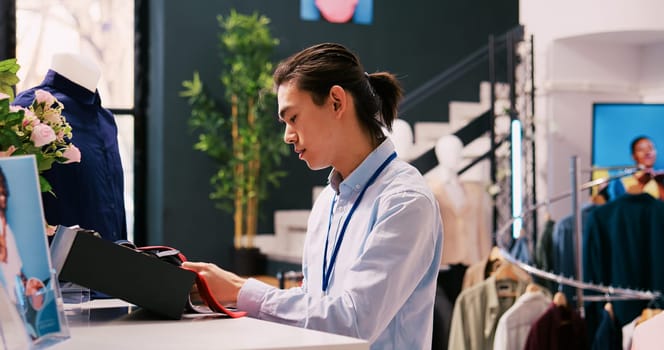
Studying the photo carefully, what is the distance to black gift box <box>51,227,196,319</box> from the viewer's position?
5.01ft

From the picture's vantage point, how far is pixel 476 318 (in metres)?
4.83

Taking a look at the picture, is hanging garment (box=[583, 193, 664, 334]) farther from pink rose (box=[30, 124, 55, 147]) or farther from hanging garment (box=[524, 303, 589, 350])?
pink rose (box=[30, 124, 55, 147])

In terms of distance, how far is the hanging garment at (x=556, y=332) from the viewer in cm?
435

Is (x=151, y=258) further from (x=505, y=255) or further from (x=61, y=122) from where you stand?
(x=505, y=255)

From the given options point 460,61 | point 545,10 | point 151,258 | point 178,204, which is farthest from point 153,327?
point 460,61

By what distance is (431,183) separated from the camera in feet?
21.7

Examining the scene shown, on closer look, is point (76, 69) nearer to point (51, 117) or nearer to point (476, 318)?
point (51, 117)

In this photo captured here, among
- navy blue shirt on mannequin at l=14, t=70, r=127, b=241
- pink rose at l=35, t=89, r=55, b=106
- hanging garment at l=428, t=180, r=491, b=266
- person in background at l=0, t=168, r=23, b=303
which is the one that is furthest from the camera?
hanging garment at l=428, t=180, r=491, b=266

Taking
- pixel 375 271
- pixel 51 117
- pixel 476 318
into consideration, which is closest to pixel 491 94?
pixel 476 318

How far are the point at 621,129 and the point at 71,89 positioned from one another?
20.6ft

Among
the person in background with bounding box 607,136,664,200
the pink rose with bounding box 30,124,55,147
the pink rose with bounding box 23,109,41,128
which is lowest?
the person in background with bounding box 607,136,664,200

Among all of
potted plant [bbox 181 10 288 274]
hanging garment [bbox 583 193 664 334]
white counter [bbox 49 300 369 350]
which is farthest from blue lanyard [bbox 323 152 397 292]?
potted plant [bbox 181 10 288 274]

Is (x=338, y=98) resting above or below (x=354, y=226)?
above

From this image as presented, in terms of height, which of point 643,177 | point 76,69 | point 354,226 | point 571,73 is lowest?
point 643,177
